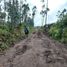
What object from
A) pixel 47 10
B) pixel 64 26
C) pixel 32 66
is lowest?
pixel 32 66

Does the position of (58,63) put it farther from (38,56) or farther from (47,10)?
(47,10)

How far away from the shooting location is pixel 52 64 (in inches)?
475

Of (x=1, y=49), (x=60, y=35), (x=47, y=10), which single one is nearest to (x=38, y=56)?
(x=1, y=49)

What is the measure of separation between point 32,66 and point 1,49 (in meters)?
7.72

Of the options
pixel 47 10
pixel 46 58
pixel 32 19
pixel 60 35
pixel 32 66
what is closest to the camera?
pixel 32 66

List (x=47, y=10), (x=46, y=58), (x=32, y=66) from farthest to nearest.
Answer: (x=47, y=10) < (x=46, y=58) < (x=32, y=66)

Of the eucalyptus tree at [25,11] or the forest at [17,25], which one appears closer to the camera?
the forest at [17,25]

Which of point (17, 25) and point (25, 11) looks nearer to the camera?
point (17, 25)

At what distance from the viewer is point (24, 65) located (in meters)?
12.0

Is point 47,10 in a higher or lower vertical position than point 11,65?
higher

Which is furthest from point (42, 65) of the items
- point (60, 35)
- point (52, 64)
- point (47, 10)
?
point (47, 10)

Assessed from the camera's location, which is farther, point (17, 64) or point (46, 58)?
point (46, 58)

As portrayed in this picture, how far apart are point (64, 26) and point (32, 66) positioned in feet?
68.5

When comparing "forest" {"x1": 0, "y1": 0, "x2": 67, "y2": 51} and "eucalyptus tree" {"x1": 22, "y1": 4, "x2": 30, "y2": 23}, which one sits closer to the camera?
"forest" {"x1": 0, "y1": 0, "x2": 67, "y2": 51}
